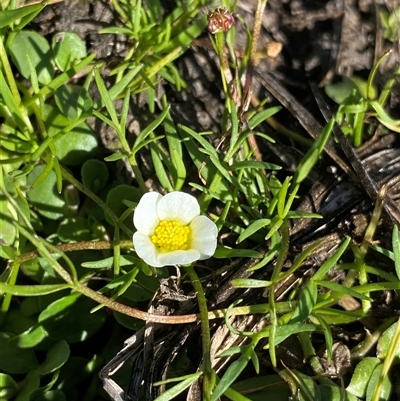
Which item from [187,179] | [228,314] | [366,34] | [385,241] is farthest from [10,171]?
[366,34]

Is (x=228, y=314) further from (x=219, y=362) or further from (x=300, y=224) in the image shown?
(x=300, y=224)

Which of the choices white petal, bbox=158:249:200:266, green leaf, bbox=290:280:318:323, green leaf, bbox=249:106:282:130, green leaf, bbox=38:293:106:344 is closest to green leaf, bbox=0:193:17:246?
green leaf, bbox=38:293:106:344

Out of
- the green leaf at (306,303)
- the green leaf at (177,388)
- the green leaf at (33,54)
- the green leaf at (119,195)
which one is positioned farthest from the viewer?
the green leaf at (33,54)

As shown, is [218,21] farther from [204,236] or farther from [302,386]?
[302,386]

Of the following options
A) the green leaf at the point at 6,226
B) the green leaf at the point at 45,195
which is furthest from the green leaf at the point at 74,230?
the green leaf at the point at 6,226

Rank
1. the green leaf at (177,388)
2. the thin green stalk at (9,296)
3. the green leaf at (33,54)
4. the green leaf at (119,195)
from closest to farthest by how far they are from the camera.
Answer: the green leaf at (177,388) < the thin green stalk at (9,296) < the green leaf at (119,195) < the green leaf at (33,54)

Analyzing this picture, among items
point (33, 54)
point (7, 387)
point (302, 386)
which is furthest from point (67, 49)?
point (302, 386)

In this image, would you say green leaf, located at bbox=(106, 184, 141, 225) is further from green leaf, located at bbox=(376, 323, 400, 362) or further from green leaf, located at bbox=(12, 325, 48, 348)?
green leaf, located at bbox=(376, 323, 400, 362)

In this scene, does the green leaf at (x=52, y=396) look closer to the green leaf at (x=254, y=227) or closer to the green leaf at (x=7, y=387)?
the green leaf at (x=7, y=387)
